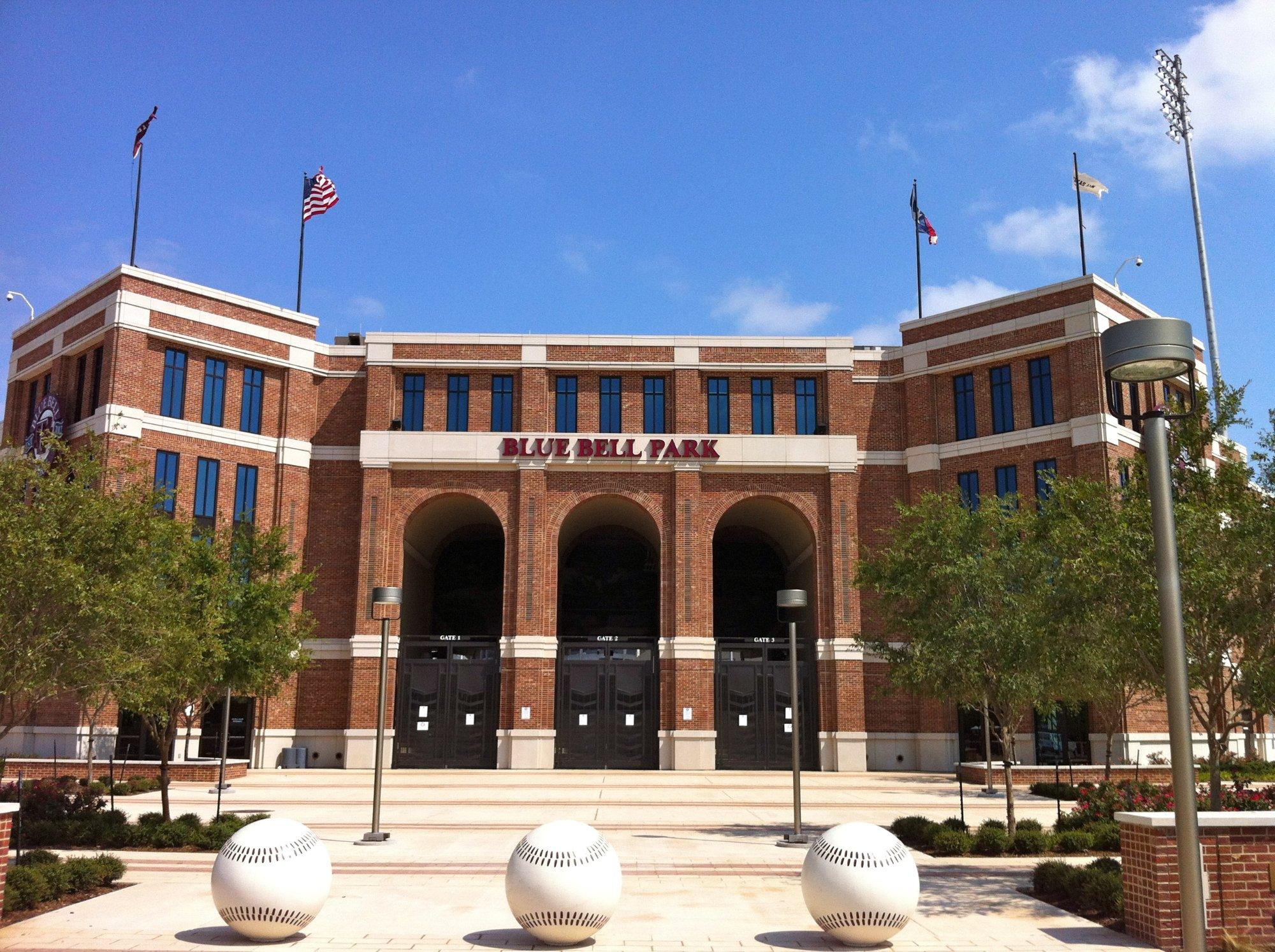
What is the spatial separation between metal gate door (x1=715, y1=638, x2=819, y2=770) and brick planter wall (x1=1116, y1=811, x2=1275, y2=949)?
28383mm

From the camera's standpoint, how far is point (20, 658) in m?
13.2

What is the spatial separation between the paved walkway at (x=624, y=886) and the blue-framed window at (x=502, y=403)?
17.0 m

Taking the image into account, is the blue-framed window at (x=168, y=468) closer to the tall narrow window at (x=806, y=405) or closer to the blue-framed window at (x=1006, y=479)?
the tall narrow window at (x=806, y=405)

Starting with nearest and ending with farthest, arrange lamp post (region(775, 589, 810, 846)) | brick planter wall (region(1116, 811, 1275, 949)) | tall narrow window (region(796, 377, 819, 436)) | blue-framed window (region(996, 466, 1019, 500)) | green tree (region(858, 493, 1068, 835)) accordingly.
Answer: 1. brick planter wall (region(1116, 811, 1275, 949))
2. lamp post (region(775, 589, 810, 846))
3. green tree (region(858, 493, 1068, 835))
4. blue-framed window (region(996, 466, 1019, 500))
5. tall narrow window (region(796, 377, 819, 436))

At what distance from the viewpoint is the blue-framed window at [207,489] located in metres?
38.7

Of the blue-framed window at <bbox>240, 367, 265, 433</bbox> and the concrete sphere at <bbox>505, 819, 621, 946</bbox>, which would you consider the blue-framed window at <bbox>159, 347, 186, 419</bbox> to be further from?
the concrete sphere at <bbox>505, 819, 621, 946</bbox>

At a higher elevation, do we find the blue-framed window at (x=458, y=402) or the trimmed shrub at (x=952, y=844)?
the blue-framed window at (x=458, y=402)

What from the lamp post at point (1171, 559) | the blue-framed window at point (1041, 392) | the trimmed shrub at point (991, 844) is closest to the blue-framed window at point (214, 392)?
the blue-framed window at point (1041, 392)

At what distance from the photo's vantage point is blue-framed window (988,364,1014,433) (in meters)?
39.8

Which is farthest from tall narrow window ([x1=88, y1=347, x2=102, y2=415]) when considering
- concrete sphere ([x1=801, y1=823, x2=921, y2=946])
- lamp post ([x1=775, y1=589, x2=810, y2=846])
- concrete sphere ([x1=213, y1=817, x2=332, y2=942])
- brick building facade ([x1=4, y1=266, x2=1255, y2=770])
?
concrete sphere ([x1=801, y1=823, x2=921, y2=946])

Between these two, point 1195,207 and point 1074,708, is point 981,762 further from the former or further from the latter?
point 1195,207

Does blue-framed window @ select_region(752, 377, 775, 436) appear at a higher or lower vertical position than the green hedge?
higher

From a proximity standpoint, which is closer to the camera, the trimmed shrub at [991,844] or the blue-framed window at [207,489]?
the trimmed shrub at [991,844]

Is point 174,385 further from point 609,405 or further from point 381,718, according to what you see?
point 381,718
